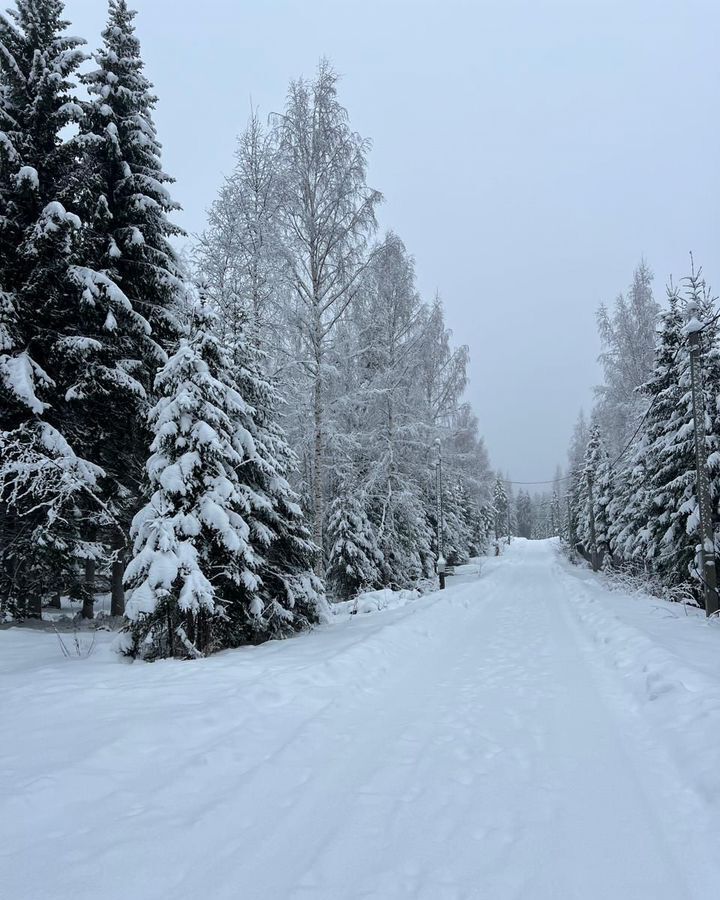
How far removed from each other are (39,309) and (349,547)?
10.5 m

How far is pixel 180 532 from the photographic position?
6.96m

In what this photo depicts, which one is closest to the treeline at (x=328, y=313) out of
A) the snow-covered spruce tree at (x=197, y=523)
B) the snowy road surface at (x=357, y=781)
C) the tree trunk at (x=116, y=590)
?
the snow-covered spruce tree at (x=197, y=523)

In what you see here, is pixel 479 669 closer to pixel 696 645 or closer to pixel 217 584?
pixel 696 645

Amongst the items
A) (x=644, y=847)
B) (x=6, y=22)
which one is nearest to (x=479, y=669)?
(x=644, y=847)

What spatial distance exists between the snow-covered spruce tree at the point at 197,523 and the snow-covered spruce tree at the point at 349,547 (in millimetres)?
6898

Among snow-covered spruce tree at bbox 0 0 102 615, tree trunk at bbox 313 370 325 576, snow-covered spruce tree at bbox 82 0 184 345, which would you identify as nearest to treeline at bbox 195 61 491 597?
tree trunk at bbox 313 370 325 576

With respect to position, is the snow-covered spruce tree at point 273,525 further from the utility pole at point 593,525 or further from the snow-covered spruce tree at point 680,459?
the utility pole at point 593,525

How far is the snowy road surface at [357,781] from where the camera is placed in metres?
2.34

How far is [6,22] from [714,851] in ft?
53.7

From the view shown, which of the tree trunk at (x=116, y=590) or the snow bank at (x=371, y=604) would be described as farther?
the snow bank at (x=371, y=604)

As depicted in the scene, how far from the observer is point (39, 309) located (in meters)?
9.67

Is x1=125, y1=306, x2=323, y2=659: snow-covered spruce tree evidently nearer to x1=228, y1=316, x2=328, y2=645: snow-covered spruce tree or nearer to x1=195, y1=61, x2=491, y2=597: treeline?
x1=228, y1=316, x2=328, y2=645: snow-covered spruce tree

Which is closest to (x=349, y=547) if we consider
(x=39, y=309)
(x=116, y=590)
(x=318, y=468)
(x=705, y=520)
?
(x=318, y=468)

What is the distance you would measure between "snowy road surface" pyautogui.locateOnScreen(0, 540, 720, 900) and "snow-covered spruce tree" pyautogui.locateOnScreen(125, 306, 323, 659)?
0.84m
